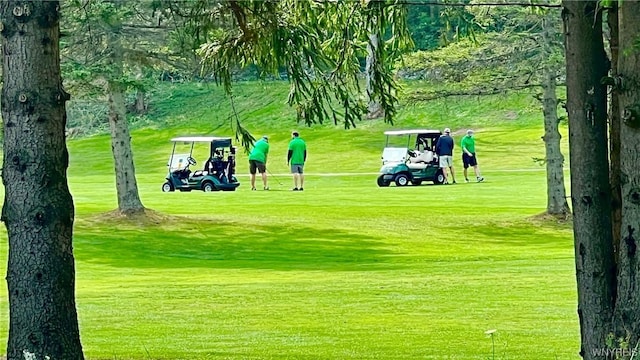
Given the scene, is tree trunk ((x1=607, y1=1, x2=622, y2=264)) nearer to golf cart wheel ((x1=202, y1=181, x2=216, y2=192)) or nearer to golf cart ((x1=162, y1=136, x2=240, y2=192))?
golf cart ((x1=162, y1=136, x2=240, y2=192))

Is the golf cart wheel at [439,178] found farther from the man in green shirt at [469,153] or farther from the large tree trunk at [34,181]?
the large tree trunk at [34,181]

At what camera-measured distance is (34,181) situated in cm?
741

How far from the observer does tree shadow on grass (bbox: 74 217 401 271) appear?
21375mm

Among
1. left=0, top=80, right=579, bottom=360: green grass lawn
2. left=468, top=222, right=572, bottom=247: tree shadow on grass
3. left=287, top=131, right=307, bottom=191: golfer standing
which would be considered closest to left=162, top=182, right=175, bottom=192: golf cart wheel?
left=0, top=80, right=579, bottom=360: green grass lawn

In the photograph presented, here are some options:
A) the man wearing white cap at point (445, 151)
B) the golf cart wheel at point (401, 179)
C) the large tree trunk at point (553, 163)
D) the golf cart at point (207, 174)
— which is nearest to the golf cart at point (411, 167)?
the golf cart wheel at point (401, 179)

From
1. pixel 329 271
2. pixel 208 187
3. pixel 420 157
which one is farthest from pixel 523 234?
pixel 208 187

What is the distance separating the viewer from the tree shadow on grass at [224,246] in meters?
21.4

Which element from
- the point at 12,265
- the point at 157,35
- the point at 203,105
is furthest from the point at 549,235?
the point at 203,105

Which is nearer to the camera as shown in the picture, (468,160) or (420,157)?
(420,157)

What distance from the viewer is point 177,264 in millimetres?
21422

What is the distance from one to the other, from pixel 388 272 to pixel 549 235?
7.52m

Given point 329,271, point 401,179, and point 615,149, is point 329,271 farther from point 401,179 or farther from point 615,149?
point 401,179

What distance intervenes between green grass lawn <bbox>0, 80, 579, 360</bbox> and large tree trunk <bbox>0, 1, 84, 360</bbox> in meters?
2.94

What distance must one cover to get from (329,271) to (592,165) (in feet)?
43.9
